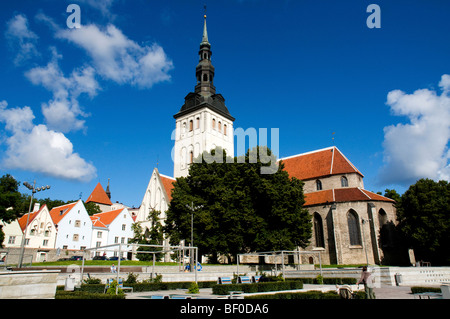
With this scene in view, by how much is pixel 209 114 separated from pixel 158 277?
122ft

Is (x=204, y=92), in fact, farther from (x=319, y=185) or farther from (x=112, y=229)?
(x=112, y=229)

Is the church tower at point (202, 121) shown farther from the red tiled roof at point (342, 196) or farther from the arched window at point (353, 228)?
the arched window at point (353, 228)

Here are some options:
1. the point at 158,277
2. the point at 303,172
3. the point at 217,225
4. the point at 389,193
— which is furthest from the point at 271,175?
the point at 389,193

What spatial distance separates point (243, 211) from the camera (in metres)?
33.7

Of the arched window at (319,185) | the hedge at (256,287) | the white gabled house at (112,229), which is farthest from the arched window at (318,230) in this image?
the white gabled house at (112,229)

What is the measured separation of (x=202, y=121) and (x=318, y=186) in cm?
2217

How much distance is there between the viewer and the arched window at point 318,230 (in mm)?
39331

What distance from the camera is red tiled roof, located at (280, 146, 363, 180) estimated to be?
1677 inches

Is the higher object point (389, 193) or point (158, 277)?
point (389, 193)

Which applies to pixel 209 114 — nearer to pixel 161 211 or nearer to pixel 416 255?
pixel 161 211

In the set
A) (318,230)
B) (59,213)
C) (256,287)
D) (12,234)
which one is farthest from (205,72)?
(256,287)

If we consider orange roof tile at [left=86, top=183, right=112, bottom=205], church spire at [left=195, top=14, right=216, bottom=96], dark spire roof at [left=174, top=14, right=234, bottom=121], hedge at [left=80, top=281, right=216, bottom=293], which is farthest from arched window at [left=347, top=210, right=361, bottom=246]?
orange roof tile at [left=86, top=183, right=112, bottom=205]

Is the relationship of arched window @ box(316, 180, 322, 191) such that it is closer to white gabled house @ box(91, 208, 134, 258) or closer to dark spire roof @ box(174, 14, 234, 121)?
dark spire roof @ box(174, 14, 234, 121)
